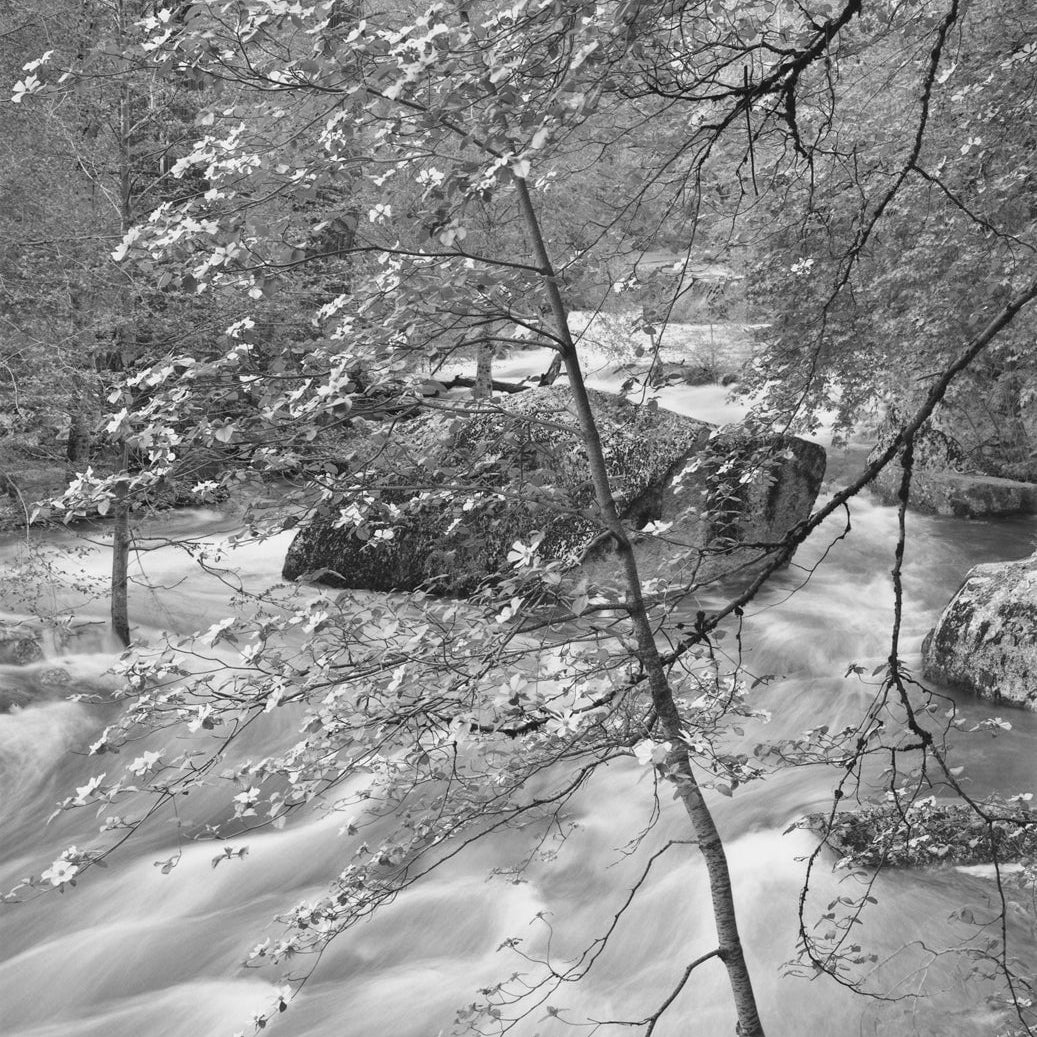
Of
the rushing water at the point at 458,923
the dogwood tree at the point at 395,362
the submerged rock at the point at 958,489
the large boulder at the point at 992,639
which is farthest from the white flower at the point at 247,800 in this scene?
the submerged rock at the point at 958,489

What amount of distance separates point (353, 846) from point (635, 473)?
14.6ft

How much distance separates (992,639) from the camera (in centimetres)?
766

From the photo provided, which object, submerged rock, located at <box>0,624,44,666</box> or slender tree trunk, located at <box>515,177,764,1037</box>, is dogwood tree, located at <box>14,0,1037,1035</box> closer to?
slender tree trunk, located at <box>515,177,764,1037</box>

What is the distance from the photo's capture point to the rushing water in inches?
191

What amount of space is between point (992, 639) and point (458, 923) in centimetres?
467

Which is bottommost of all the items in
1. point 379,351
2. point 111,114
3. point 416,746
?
point 416,746

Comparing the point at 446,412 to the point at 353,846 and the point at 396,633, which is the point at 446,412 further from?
the point at 353,846

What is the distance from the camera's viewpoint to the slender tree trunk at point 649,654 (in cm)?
260

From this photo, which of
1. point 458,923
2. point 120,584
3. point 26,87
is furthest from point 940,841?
point 120,584

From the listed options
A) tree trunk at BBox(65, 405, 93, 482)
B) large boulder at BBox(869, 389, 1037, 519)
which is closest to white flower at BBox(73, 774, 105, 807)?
tree trunk at BBox(65, 405, 93, 482)

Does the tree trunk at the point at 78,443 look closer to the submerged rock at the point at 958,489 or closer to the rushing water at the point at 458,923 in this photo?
the rushing water at the point at 458,923

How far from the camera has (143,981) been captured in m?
5.57

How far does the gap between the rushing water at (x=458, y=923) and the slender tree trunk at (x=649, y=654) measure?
1.24 metres

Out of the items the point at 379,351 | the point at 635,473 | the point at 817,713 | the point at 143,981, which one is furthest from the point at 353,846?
the point at 379,351
